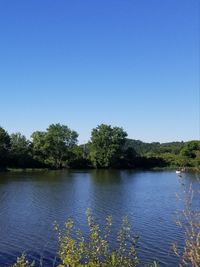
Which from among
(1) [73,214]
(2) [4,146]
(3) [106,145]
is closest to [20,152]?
(2) [4,146]

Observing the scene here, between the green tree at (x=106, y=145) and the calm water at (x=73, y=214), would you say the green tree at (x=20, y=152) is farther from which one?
the calm water at (x=73, y=214)

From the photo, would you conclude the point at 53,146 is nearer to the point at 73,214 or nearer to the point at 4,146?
the point at 4,146

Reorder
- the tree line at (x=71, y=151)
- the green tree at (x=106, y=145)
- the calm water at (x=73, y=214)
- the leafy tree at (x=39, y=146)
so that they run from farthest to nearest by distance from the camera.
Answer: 1. the green tree at (x=106, y=145)
2. the leafy tree at (x=39, y=146)
3. the tree line at (x=71, y=151)
4. the calm water at (x=73, y=214)

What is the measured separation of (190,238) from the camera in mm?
5121

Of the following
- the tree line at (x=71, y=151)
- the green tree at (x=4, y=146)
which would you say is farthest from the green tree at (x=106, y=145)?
the green tree at (x=4, y=146)

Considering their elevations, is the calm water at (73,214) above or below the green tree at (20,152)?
below

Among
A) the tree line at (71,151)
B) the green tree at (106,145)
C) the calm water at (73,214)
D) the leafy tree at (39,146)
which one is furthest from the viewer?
the green tree at (106,145)

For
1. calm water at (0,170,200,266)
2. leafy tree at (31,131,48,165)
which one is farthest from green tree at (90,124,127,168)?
calm water at (0,170,200,266)

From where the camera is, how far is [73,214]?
3388cm

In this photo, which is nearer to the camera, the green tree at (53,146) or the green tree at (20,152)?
the green tree at (20,152)

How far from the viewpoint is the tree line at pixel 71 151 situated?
334 ft

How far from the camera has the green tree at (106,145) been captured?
107750mm

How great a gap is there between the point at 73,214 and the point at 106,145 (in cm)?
7658

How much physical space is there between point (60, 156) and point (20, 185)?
50.3m
